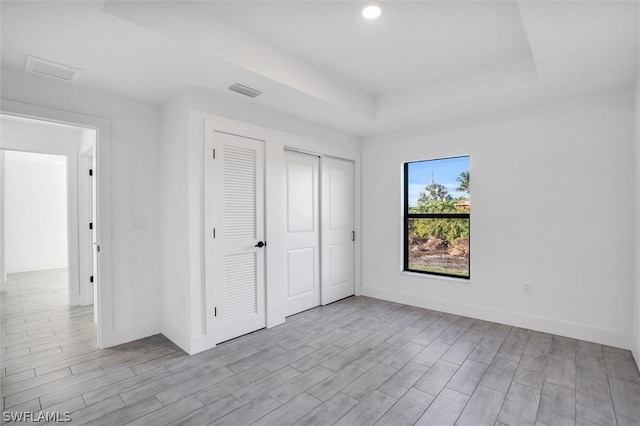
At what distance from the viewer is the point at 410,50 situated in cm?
281

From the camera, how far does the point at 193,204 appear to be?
291cm

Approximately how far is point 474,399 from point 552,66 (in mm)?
2644

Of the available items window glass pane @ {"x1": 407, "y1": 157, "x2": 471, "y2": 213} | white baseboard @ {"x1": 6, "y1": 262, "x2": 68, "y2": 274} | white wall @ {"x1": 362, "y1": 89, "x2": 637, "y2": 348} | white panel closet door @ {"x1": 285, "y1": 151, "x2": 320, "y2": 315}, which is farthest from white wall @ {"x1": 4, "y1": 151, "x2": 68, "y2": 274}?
white wall @ {"x1": 362, "y1": 89, "x2": 637, "y2": 348}

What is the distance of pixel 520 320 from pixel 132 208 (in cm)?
435

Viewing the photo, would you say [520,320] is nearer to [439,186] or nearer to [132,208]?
[439,186]

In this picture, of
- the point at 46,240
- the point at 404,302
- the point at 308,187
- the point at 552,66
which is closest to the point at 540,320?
the point at 404,302

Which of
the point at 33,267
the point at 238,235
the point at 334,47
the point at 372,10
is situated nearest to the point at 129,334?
the point at 238,235

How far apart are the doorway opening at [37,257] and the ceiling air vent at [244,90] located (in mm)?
1448

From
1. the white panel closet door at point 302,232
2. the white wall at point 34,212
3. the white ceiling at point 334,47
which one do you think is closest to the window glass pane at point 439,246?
the white panel closet door at point 302,232

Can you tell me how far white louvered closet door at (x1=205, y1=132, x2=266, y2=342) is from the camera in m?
3.08

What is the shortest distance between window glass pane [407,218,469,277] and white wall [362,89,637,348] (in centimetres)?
29

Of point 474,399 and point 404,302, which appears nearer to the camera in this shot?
point 474,399

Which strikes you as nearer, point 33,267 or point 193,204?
point 193,204

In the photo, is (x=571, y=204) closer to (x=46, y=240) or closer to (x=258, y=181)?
(x=258, y=181)
